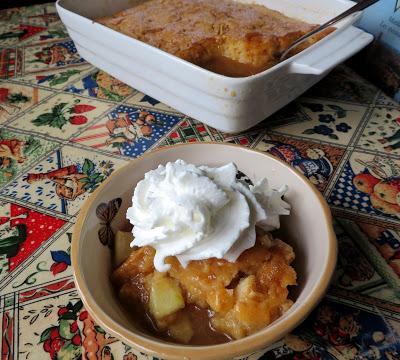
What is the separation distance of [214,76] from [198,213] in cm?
34

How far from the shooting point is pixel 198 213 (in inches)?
17.7

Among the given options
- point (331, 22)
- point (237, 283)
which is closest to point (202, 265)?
point (237, 283)

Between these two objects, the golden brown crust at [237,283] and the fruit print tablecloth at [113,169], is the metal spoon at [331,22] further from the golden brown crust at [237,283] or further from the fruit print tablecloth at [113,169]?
the golden brown crust at [237,283]

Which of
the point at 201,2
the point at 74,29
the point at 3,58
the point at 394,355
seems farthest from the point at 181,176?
the point at 3,58

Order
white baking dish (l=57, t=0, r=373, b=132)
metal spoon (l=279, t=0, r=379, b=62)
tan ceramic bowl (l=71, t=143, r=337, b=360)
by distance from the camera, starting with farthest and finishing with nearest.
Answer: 1. metal spoon (l=279, t=0, r=379, b=62)
2. white baking dish (l=57, t=0, r=373, b=132)
3. tan ceramic bowl (l=71, t=143, r=337, b=360)

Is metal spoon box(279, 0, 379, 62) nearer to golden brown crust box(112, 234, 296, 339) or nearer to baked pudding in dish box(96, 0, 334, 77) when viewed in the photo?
baked pudding in dish box(96, 0, 334, 77)

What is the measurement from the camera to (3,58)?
1188 millimetres

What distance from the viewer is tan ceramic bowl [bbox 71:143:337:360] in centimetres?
38

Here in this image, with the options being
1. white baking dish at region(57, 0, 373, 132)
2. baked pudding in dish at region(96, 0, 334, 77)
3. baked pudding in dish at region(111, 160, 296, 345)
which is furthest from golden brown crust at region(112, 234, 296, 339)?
baked pudding in dish at region(96, 0, 334, 77)

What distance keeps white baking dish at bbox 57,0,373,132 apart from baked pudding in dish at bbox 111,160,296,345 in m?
0.28

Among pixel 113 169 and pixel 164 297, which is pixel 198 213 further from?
pixel 113 169

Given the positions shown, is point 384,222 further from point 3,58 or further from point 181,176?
point 3,58

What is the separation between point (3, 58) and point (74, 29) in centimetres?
34

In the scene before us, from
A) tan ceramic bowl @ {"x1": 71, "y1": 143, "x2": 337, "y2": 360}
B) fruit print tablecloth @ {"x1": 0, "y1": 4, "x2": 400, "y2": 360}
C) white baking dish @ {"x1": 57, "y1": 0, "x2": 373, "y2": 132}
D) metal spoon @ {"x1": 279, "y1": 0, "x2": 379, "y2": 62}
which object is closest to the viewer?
tan ceramic bowl @ {"x1": 71, "y1": 143, "x2": 337, "y2": 360}
